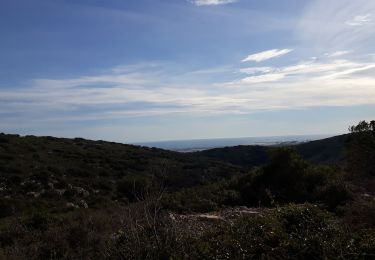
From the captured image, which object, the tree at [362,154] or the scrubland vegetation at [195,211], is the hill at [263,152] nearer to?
the scrubland vegetation at [195,211]

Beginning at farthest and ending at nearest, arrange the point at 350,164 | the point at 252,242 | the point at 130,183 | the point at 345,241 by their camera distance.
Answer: the point at 130,183, the point at 350,164, the point at 252,242, the point at 345,241

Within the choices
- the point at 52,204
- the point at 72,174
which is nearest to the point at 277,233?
the point at 52,204

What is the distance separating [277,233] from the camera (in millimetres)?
8148

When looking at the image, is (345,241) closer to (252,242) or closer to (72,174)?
(252,242)

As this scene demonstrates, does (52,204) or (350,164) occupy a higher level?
(350,164)

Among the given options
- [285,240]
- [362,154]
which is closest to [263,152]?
[362,154]

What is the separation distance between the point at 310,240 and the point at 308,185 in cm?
1138

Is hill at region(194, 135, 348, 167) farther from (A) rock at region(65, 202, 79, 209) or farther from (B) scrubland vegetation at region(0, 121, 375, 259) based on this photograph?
(A) rock at region(65, 202, 79, 209)

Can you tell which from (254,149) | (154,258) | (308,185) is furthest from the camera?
(254,149)

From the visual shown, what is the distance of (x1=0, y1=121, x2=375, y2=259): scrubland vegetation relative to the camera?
23.4 feet

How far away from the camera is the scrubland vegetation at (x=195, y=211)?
7.14 metres

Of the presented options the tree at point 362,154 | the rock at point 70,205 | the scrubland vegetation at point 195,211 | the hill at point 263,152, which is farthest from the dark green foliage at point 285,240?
the hill at point 263,152

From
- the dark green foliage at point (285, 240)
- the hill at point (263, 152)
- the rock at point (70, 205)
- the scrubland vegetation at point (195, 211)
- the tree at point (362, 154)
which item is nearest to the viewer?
the dark green foliage at point (285, 240)

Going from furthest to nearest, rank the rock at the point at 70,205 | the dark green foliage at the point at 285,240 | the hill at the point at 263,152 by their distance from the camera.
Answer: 1. the hill at the point at 263,152
2. the rock at the point at 70,205
3. the dark green foliage at the point at 285,240
